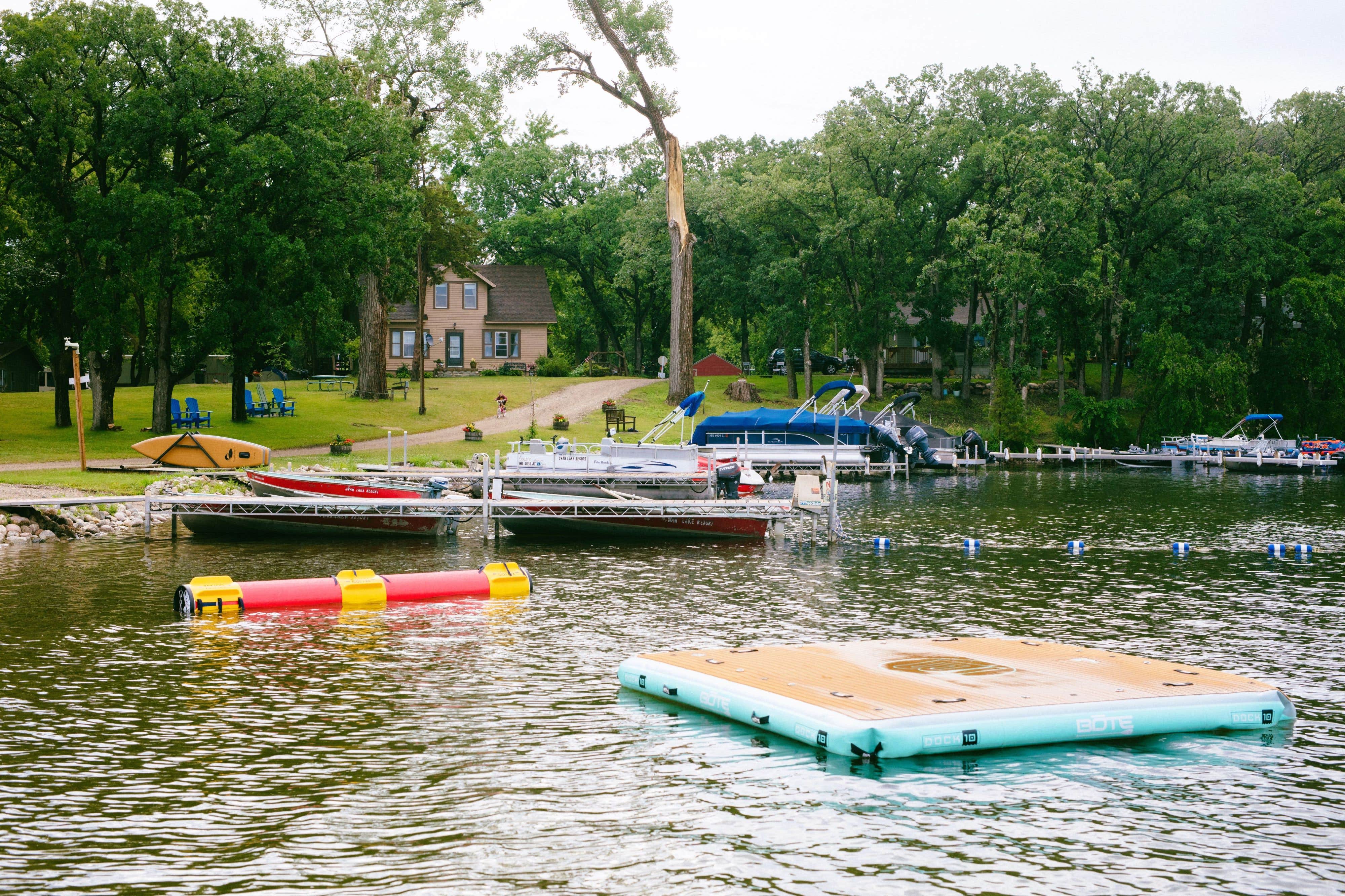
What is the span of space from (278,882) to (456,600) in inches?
514

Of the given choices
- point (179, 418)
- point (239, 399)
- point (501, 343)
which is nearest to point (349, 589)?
point (179, 418)

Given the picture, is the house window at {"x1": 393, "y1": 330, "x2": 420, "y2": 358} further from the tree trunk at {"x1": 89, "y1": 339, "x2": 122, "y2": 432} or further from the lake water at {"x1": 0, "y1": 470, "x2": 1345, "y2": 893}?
the lake water at {"x1": 0, "y1": 470, "x2": 1345, "y2": 893}

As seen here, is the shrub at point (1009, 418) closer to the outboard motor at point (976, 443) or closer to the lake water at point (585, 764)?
the outboard motor at point (976, 443)

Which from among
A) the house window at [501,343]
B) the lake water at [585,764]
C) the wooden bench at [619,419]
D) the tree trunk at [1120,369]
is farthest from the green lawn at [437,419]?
the lake water at [585,764]

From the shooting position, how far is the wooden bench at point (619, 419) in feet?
176

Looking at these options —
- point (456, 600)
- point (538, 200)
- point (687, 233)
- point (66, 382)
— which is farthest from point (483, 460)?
point (538, 200)

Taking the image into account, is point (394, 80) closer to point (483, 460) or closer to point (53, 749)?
point (483, 460)

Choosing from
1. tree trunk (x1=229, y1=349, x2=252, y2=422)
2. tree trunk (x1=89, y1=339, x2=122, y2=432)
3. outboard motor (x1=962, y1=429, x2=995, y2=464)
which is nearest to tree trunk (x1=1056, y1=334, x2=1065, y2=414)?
outboard motor (x1=962, y1=429, x2=995, y2=464)

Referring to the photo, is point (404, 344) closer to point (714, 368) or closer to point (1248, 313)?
point (714, 368)

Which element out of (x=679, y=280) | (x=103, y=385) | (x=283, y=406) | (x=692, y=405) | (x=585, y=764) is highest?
(x=679, y=280)

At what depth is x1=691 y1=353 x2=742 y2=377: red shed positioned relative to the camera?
74188 mm

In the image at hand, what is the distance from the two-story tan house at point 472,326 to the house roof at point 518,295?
0.07m

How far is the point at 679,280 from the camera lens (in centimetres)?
5975

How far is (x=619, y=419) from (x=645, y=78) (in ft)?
58.3
